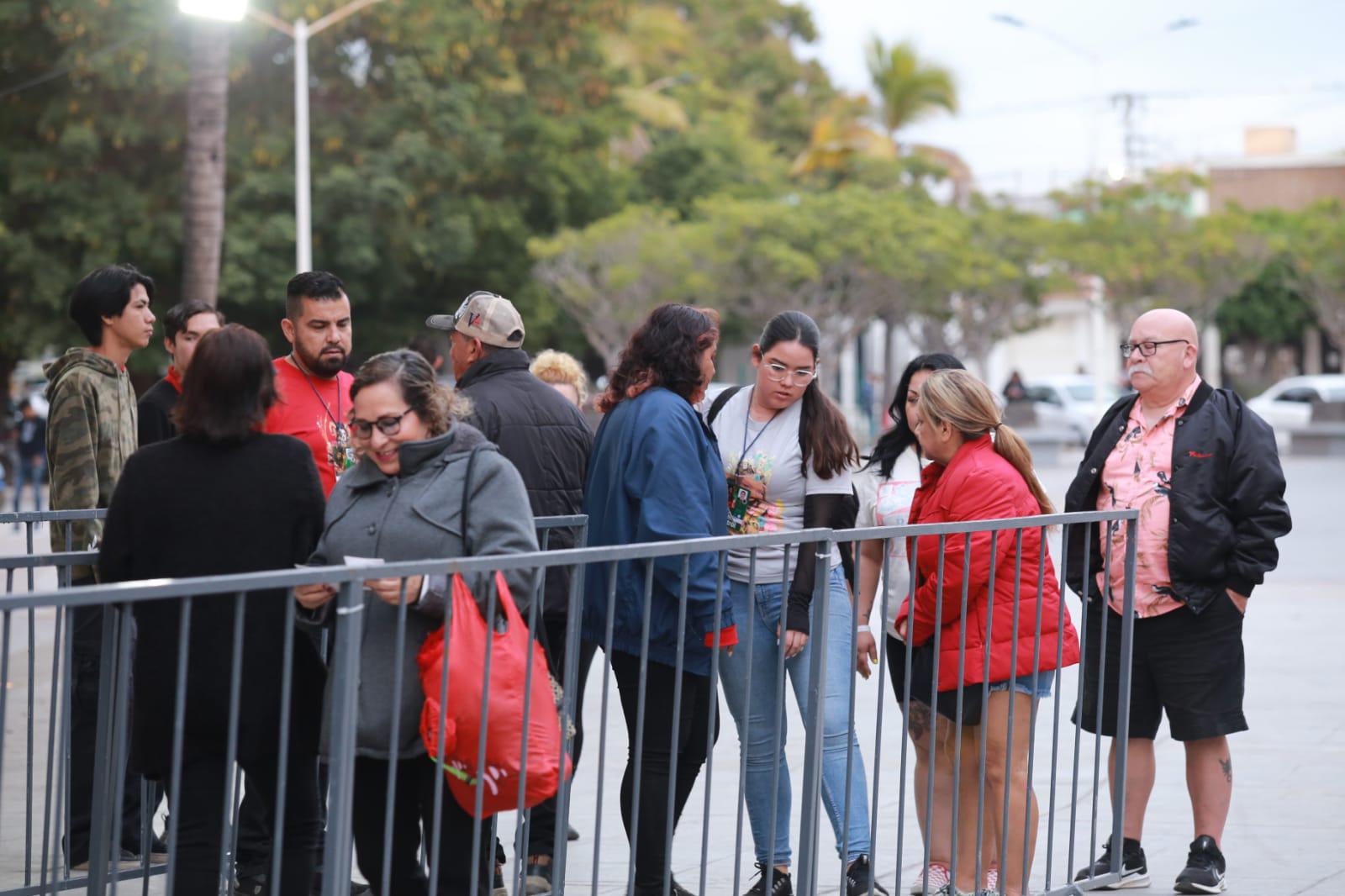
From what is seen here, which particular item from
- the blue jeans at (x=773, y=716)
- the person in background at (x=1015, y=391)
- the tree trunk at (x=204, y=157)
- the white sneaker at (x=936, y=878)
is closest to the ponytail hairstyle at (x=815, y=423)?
the blue jeans at (x=773, y=716)

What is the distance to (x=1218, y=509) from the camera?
5645 millimetres

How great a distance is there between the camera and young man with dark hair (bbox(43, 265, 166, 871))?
577cm

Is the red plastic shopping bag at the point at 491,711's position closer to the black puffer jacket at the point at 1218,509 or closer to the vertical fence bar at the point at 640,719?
the vertical fence bar at the point at 640,719

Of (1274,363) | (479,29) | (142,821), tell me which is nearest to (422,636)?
(142,821)

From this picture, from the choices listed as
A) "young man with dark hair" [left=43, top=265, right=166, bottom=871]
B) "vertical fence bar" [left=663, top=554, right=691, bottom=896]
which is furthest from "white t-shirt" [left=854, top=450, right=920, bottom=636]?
"young man with dark hair" [left=43, top=265, right=166, bottom=871]

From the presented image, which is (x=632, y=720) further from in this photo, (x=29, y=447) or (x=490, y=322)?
(x=29, y=447)

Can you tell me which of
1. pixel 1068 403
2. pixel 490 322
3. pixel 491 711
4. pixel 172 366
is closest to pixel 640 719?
pixel 491 711

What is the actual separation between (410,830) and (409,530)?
757 millimetres

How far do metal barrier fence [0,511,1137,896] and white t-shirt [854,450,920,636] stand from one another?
36 cm

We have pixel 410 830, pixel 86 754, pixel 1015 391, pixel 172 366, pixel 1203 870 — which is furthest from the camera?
pixel 1015 391

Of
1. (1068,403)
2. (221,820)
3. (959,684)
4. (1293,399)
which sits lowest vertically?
(221,820)

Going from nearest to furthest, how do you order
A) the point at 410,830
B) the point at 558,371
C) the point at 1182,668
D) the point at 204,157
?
the point at 410,830, the point at 1182,668, the point at 558,371, the point at 204,157

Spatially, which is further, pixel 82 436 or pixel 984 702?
pixel 82 436

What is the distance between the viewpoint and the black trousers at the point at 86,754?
5.74 metres
